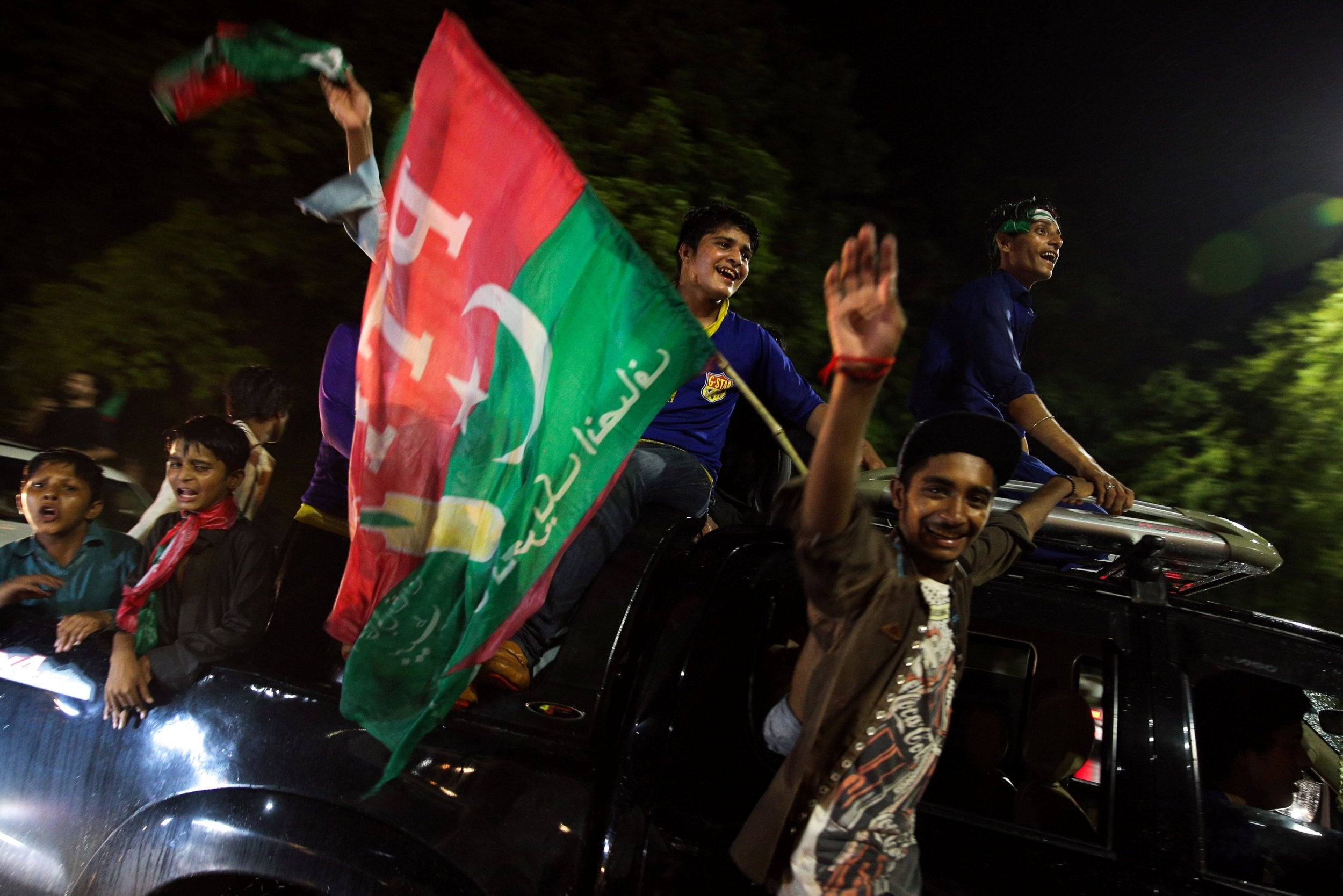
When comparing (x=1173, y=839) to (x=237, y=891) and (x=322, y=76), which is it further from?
(x=322, y=76)

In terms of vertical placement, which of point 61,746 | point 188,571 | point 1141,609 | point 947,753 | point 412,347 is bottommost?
point 61,746

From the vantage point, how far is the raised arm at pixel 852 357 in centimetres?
167

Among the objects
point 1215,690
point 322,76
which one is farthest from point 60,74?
point 1215,690

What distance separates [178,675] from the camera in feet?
7.74

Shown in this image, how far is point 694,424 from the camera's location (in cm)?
311

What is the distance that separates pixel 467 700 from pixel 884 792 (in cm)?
98

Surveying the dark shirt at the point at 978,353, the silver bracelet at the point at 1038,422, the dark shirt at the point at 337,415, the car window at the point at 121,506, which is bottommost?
the car window at the point at 121,506

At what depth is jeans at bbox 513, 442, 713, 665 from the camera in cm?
242

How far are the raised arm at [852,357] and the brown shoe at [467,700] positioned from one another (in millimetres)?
1001

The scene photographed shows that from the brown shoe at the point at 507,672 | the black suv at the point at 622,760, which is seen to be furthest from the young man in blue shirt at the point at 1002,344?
the brown shoe at the point at 507,672

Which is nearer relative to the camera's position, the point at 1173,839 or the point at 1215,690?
the point at 1173,839

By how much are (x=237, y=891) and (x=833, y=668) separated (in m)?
1.49

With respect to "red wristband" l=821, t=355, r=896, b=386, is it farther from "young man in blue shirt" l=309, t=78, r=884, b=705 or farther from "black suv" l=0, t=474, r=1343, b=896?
"black suv" l=0, t=474, r=1343, b=896

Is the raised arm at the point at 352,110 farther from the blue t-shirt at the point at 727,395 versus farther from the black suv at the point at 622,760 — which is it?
the black suv at the point at 622,760
